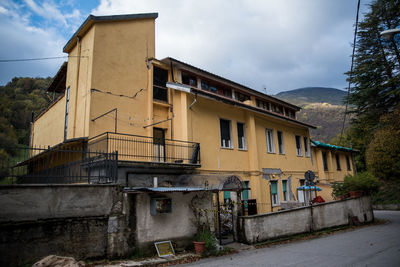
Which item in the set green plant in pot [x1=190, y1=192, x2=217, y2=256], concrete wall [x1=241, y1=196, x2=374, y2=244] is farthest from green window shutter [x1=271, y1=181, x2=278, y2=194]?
green plant in pot [x1=190, y1=192, x2=217, y2=256]

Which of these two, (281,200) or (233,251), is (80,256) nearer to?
(233,251)

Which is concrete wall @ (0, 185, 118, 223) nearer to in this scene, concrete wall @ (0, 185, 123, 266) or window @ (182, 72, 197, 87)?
concrete wall @ (0, 185, 123, 266)

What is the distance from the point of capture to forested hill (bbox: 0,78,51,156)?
31959 millimetres

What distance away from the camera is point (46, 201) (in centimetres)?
759

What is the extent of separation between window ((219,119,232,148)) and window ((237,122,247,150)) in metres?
1.03

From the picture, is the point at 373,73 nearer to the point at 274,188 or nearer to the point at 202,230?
the point at 274,188

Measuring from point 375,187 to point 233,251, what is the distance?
460 inches

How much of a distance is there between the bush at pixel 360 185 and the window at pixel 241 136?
704 centimetres

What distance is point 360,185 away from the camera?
55.1ft

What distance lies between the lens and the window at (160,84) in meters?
15.0

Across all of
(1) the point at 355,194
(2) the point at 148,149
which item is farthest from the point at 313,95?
(2) the point at 148,149

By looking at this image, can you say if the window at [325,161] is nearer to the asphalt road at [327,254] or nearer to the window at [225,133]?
the window at [225,133]

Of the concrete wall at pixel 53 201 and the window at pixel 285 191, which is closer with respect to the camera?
the concrete wall at pixel 53 201

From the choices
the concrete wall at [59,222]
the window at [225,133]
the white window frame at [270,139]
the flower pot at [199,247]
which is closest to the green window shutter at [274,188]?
the white window frame at [270,139]
